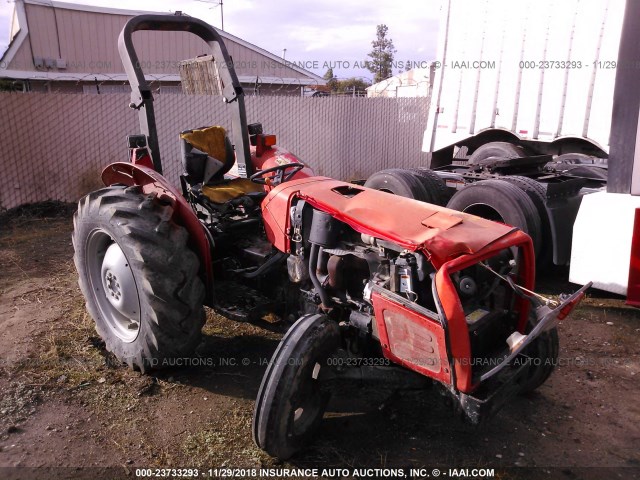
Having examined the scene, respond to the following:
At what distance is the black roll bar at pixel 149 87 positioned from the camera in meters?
3.98

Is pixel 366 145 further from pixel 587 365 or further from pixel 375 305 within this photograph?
pixel 375 305

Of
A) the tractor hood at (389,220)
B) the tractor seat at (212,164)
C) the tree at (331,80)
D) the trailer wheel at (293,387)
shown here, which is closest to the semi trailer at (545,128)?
the tractor hood at (389,220)

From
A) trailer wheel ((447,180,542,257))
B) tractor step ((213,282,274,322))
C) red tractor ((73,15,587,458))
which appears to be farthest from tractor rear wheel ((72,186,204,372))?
trailer wheel ((447,180,542,257))

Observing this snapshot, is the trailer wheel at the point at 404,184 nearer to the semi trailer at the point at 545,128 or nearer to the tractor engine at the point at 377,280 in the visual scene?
the semi trailer at the point at 545,128

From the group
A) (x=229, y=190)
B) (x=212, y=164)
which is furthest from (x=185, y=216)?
(x=212, y=164)

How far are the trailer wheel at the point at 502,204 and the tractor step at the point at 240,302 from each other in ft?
8.44

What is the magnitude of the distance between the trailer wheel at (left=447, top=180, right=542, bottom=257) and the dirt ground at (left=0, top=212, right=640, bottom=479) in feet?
3.31

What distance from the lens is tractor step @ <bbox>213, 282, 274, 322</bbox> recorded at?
3652 millimetres

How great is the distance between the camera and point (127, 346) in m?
3.78

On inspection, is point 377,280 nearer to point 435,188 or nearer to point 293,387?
point 293,387

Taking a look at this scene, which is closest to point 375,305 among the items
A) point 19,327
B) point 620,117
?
point 620,117

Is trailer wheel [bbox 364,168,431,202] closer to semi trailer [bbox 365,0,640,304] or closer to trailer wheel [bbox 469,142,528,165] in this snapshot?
semi trailer [bbox 365,0,640,304]

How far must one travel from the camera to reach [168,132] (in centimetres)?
995

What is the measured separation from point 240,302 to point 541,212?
3014 millimetres
